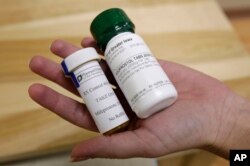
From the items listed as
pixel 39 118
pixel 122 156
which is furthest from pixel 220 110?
pixel 39 118

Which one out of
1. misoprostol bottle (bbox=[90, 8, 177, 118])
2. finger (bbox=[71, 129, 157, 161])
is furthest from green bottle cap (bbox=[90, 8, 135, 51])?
finger (bbox=[71, 129, 157, 161])

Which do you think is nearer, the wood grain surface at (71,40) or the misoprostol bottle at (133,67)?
the misoprostol bottle at (133,67)

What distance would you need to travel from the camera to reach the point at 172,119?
455 mm

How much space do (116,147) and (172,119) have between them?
86 mm

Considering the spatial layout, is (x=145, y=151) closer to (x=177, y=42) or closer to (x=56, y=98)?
(x=56, y=98)

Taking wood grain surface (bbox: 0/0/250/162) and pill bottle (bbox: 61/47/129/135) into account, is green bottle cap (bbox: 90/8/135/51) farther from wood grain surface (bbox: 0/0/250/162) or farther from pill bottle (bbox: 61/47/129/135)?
wood grain surface (bbox: 0/0/250/162)

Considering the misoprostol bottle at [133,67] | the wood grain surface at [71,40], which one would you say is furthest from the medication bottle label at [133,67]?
the wood grain surface at [71,40]

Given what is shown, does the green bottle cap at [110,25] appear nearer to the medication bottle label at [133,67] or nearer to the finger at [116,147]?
the medication bottle label at [133,67]

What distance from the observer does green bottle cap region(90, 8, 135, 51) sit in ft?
1.54

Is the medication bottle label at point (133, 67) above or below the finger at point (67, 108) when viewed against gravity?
above

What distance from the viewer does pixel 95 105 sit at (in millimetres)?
444

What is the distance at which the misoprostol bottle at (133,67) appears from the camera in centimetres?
43

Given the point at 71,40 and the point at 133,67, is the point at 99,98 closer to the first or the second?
the point at 133,67

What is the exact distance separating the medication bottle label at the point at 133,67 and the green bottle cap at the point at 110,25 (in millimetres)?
11
